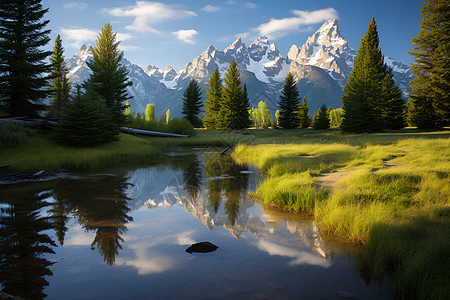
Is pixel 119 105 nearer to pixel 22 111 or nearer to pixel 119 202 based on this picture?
pixel 22 111

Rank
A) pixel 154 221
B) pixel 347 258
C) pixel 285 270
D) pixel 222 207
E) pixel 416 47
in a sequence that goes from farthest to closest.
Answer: pixel 416 47
pixel 222 207
pixel 154 221
pixel 347 258
pixel 285 270

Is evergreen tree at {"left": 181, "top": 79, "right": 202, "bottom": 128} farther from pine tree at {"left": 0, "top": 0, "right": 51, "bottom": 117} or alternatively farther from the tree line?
pine tree at {"left": 0, "top": 0, "right": 51, "bottom": 117}

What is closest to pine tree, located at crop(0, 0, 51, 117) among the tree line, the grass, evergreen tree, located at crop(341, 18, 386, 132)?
the tree line

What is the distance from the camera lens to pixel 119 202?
9.38 meters

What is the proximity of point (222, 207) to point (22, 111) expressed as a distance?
78.5 feet

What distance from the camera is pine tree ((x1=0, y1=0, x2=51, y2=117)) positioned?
2311 cm

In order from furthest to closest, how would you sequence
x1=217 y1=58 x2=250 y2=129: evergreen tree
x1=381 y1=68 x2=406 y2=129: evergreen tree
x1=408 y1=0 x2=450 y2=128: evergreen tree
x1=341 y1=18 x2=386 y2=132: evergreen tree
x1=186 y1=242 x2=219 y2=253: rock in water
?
1. x1=217 y1=58 x2=250 y2=129: evergreen tree
2. x1=381 y1=68 x2=406 y2=129: evergreen tree
3. x1=341 y1=18 x2=386 y2=132: evergreen tree
4. x1=408 y1=0 x2=450 y2=128: evergreen tree
5. x1=186 y1=242 x2=219 y2=253: rock in water

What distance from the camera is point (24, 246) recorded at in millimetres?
5656

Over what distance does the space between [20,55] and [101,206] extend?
2233 cm

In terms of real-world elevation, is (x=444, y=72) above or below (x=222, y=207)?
above

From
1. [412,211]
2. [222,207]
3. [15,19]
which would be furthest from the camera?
[15,19]

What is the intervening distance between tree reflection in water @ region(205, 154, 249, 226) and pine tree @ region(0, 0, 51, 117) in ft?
59.5

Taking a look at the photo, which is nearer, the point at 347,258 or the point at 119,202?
the point at 347,258

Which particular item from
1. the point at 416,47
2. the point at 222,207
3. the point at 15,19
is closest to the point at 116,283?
the point at 222,207
